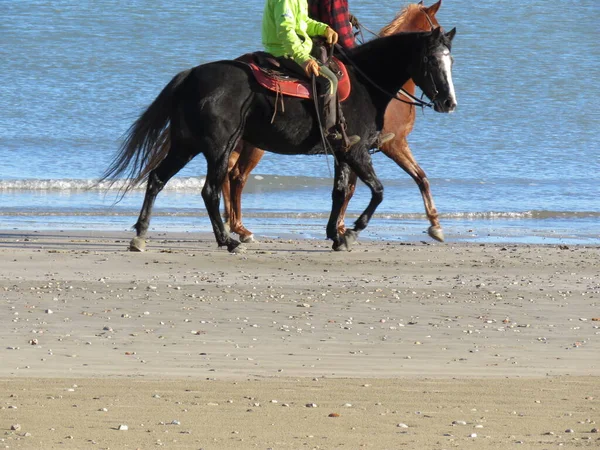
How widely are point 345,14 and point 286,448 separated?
632cm

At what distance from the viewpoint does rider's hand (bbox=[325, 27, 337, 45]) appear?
9773 mm

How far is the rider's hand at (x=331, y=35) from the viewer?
9773mm

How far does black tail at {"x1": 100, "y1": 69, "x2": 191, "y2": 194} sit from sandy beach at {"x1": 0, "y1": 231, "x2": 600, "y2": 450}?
2.44ft

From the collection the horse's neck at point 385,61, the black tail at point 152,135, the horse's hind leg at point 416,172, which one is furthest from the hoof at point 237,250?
the horse's hind leg at point 416,172

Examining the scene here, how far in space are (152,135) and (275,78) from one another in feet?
3.66

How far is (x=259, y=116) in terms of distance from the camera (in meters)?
9.83

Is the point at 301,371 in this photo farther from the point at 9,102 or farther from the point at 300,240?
the point at 9,102

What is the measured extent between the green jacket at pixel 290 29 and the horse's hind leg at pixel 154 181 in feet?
3.47

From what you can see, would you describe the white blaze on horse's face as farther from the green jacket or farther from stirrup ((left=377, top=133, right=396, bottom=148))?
the green jacket

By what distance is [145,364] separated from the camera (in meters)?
6.11

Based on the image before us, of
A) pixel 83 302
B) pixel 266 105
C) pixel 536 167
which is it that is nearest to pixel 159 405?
pixel 83 302

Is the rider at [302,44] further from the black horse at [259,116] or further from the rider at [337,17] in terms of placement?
the rider at [337,17]

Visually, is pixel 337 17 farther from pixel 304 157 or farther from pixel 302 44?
pixel 304 157

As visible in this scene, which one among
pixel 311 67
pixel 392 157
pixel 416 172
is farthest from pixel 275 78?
pixel 416 172
